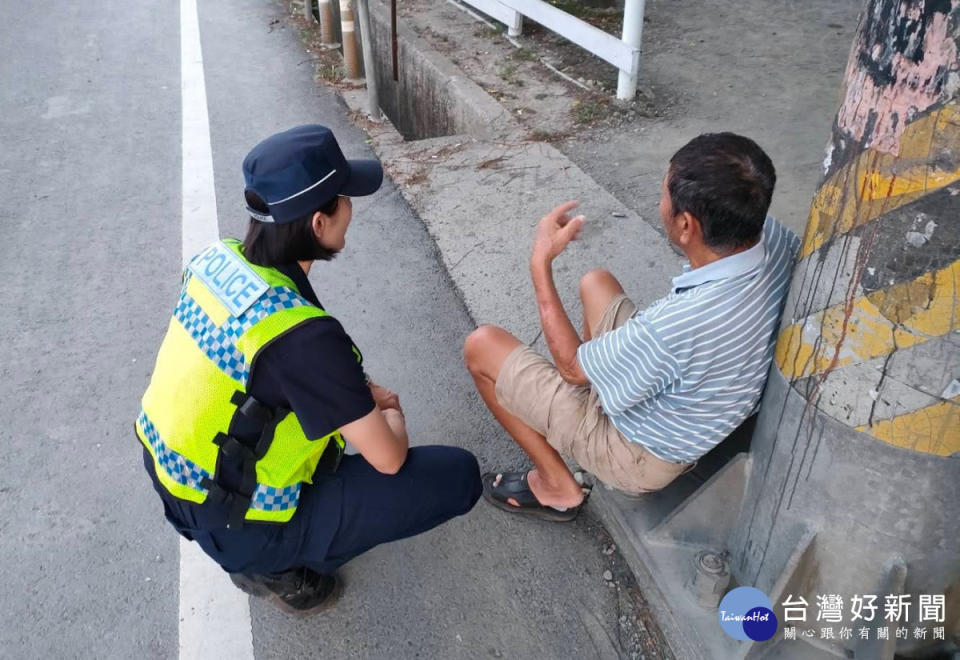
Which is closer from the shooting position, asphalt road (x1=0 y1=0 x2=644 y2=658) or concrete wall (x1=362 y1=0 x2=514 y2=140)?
asphalt road (x1=0 y1=0 x2=644 y2=658)

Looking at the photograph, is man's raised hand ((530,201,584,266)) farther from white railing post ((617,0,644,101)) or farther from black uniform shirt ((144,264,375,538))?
white railing post ((617,0,644,101))

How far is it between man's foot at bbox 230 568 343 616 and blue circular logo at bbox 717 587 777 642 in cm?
119

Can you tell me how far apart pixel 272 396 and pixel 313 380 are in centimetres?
13

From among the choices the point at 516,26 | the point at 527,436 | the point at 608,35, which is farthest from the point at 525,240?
the point at 516,26

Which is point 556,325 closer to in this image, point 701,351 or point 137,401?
point 701,351

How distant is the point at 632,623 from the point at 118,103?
6067mm

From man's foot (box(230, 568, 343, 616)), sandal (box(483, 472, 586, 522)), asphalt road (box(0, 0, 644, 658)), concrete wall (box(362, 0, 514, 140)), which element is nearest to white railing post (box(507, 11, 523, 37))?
concrete wall (box(362, 0, 514, 140))

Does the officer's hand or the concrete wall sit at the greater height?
the officer's hand

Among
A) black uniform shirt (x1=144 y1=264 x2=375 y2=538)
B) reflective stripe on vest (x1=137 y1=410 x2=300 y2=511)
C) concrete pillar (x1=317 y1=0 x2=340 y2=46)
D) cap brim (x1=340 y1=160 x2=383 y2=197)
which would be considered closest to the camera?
black uniform shirt (x1=144 y1=264 x2=375 y2=538)

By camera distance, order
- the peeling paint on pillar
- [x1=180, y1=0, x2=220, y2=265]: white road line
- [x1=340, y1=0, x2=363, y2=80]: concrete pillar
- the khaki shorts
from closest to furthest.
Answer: the peeling paint on pillar → the khaki shorts → [x1=180, y1=0, x2=220, y2=265]: white road line → [x1=340, y1=0, x2=363, y2=80]: concrete pillar

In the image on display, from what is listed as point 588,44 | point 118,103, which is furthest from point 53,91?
point 588,44

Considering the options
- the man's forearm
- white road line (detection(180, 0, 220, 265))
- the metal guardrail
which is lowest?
white road line (detection(180, 0, 220, 265))

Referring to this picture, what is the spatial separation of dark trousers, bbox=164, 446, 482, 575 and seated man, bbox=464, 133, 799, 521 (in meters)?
0.38

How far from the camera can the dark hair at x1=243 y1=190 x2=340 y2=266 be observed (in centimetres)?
189
